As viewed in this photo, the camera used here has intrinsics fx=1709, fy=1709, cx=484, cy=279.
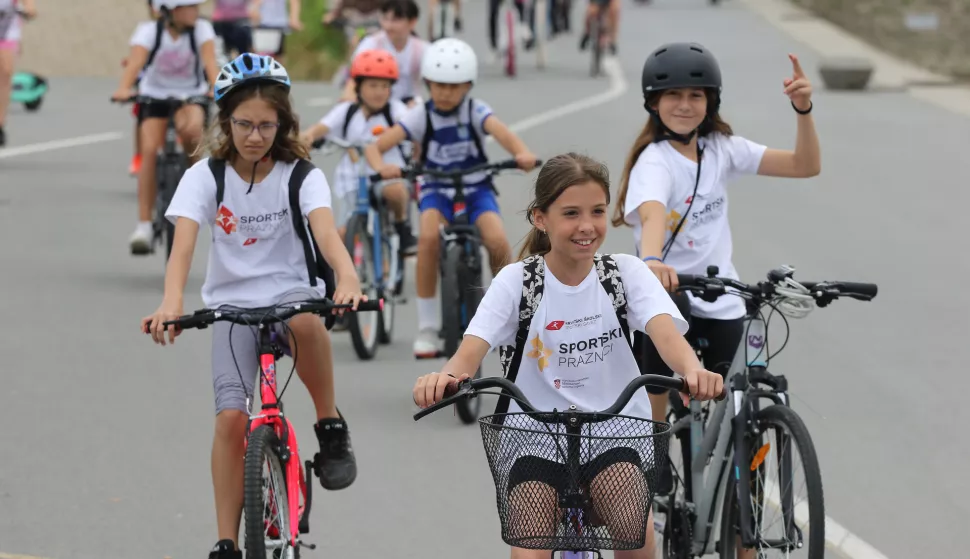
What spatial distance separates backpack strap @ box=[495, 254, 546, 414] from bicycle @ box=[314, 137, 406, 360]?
18.4 ft

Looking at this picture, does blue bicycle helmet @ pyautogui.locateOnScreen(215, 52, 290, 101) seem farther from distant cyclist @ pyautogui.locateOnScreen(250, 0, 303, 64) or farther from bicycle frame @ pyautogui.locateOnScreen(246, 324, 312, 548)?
distant cyclist @ pyautogui.locateOnScreen(250, 0, 303, 64)

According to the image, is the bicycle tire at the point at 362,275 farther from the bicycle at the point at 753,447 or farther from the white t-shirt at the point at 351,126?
the bicycle at the point at 753,447

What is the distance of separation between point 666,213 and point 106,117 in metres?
18.2

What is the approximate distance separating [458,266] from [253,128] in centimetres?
345

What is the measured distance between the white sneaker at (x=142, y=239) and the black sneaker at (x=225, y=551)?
7.40 m

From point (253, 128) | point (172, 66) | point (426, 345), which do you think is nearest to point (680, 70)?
point (253, 128)

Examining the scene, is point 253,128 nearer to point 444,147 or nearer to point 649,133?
point 649,133

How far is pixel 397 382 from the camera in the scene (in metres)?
10.1

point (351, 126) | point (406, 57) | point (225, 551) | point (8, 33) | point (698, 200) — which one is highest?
point (8, 33)

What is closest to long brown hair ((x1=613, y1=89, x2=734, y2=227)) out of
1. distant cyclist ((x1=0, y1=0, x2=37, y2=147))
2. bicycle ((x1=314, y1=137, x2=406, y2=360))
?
bicycle ((x1=314, y1=137, x2=406, y2=360))

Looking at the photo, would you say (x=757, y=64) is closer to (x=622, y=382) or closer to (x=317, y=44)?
(x=317, y=44)

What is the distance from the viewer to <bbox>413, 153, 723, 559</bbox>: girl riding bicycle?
15.7ft

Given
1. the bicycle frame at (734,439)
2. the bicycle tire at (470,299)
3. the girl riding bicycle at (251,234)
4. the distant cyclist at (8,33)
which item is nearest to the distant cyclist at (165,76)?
the bicycle tire at (470,299)

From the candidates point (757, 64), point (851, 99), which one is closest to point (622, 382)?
point (851, 99)
